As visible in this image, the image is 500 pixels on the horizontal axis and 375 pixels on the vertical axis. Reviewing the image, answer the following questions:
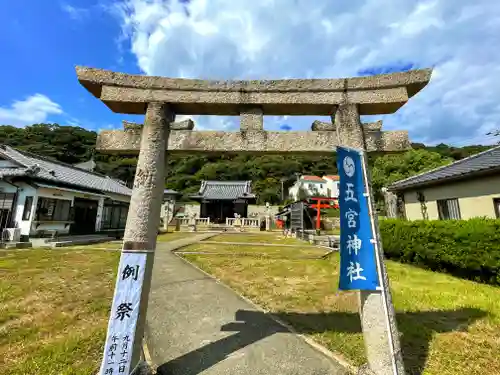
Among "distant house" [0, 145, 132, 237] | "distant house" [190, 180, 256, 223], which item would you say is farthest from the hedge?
"distant house" [190, 180, 256, 223]

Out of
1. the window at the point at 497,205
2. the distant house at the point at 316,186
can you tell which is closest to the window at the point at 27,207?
the window at the point at 497,205

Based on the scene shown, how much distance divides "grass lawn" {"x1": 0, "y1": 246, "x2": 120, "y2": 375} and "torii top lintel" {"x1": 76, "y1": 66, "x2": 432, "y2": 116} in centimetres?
357

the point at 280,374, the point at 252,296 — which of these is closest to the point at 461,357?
the point at 280,374

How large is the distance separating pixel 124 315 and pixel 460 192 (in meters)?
13.0

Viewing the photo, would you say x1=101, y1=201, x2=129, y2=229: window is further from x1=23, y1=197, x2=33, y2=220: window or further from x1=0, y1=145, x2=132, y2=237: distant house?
x1=23, y1=197, x2=33, y2=220: window

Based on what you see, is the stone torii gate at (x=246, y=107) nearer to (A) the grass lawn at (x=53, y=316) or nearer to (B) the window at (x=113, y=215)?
(A) the grass lawn at (x=53, y=316)

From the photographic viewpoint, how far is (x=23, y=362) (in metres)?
3.14

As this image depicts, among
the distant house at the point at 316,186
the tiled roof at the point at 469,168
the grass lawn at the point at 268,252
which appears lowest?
the grass lawn at the point at 268,252

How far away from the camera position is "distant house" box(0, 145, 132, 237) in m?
14.1

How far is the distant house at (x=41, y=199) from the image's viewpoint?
14125 mm

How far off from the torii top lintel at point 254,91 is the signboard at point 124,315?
2313mm

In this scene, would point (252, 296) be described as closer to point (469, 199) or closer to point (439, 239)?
point (439, 239)

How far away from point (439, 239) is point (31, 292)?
12107mm

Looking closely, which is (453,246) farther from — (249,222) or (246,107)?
(249,222)
